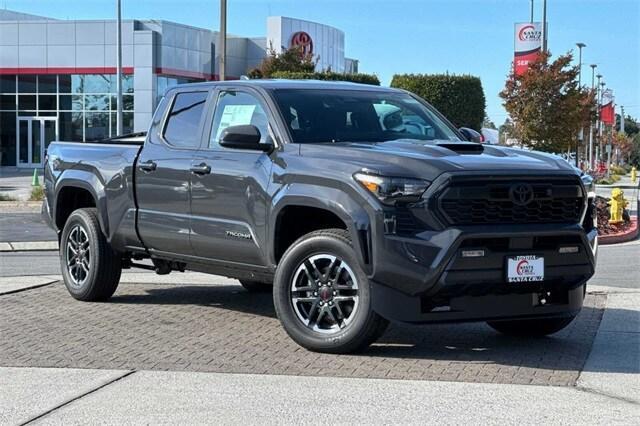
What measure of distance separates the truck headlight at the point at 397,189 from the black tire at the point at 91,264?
3590 mm

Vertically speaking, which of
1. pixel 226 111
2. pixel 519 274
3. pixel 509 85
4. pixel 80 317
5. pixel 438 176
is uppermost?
pixel 509 85

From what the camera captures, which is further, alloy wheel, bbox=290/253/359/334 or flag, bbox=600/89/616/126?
flag, bbox=600/89/616/126

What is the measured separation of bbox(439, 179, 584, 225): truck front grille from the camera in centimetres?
617

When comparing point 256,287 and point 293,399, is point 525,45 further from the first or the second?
point 293,399

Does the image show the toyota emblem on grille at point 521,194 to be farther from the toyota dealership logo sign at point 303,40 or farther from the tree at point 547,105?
the toyota dealership logo sign at point 303,40

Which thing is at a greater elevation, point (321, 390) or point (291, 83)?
point (291, 83)

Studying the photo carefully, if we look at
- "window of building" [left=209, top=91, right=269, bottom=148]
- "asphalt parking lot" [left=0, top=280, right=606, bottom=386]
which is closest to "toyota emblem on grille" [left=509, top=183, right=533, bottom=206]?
"asphalt parking lot" [left=0, top=280, right=606, bottom=386]

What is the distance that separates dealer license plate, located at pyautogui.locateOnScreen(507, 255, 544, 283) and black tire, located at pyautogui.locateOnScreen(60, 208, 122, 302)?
13.6 ft

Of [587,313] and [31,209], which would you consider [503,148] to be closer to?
[587,313]

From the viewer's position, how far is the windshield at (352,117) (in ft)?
24.2

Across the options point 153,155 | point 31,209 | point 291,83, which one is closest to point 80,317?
point 153,155

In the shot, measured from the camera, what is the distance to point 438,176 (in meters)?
6.16

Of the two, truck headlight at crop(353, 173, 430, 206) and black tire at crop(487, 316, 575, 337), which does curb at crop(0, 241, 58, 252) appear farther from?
truck headlight at crop(353, 173, 430, 206)

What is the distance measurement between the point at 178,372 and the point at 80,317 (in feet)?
7.94
